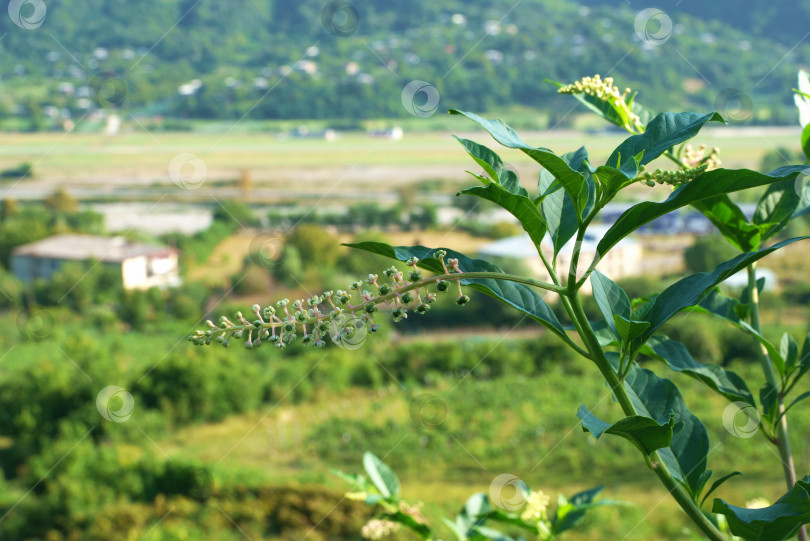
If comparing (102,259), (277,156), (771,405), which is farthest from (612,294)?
(277,156)

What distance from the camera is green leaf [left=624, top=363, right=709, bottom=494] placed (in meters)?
0.65

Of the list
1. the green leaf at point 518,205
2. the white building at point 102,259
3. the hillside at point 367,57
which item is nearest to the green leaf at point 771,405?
the green leaf at point 518,205

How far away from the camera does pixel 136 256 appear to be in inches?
424

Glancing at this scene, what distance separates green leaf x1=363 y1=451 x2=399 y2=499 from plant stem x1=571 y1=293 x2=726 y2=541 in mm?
508

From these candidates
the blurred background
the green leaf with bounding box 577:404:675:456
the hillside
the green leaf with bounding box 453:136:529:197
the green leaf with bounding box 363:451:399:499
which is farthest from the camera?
the hillside

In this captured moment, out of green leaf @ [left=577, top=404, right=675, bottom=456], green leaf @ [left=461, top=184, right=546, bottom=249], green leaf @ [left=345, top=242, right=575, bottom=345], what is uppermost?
green leaf @ [left=461, top=184, right=546, bottom=249]

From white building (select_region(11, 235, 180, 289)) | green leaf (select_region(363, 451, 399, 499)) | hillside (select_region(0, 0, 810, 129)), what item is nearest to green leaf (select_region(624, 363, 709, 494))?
green leaf (select_region(363, 451, 399, 499))

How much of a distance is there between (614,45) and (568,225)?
16.9 m

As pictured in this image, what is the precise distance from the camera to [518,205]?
557mm

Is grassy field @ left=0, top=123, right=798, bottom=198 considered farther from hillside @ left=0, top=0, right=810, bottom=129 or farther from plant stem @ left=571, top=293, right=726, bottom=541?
plant stem @ left=571, top=293, right=726, bottom=541

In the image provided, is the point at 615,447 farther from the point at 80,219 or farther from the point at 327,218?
the point at 80,219

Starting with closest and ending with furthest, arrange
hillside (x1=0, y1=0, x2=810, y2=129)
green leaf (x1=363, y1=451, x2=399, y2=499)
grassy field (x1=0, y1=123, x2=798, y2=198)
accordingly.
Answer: green leaf (x1=363, y1=451, x2=399, y2=499)
grassy field (x1=0, y1=123, x2=798, y2=198)
hillside (x1=0, y1=0, x2=810, y2=129)

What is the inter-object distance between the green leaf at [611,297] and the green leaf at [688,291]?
4cm

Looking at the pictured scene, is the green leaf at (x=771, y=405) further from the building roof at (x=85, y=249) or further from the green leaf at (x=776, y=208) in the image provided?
the building roof at (x=85, y=249)
